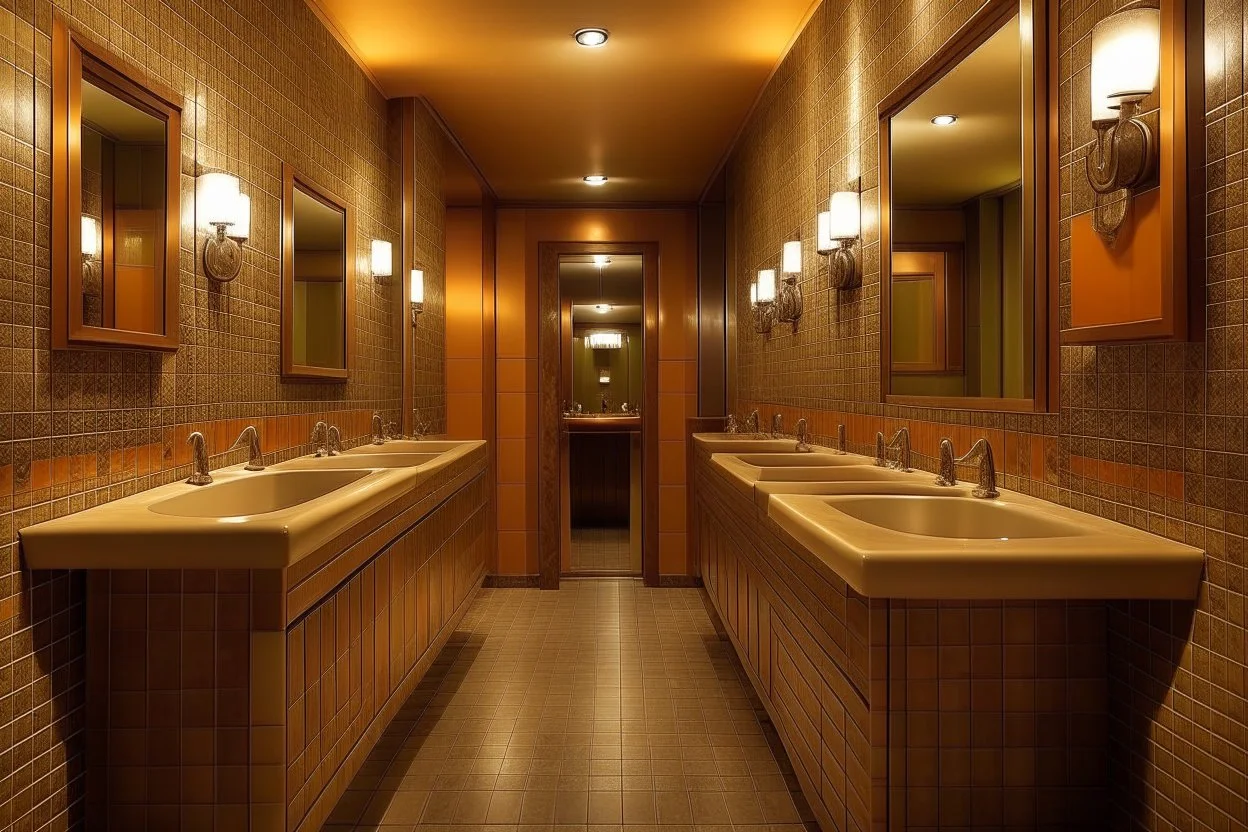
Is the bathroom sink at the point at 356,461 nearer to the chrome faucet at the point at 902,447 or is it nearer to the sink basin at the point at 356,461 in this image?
the sink basin at the point at 356,461

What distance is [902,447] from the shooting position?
2.36 m

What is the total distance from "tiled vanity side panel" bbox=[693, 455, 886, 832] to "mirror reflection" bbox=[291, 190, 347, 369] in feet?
5.41

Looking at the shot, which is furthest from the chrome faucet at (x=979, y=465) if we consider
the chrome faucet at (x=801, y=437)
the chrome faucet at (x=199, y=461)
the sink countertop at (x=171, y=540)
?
the chrome faucet at (x=199, y=461)

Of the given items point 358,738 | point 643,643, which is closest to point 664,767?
point 358,738

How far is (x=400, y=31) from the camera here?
3275 mm

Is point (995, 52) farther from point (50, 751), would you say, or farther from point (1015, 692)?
point (50, 751)

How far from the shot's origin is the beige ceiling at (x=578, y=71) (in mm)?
3131

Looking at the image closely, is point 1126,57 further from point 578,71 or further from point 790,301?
point 578,71

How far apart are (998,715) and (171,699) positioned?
1592 millimetres

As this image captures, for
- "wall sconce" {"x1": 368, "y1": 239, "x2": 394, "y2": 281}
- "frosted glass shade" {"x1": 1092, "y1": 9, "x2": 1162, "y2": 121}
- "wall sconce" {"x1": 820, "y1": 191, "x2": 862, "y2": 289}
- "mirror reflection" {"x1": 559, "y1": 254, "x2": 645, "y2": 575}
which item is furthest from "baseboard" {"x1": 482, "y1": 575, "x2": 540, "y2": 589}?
"frosted glass shade" {"x1": 1092, "y1": 9, "x2": 1162, "y2": 121}

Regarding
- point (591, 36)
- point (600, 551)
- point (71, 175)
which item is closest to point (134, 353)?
point (71, 175)

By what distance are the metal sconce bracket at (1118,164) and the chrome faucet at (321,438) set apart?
2.48 meters

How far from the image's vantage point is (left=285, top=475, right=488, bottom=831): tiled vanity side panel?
1675 millimetres

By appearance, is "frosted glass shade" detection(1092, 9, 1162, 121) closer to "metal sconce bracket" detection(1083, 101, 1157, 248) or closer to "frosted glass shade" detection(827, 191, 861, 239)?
"metal sconce bracket" detection(1083, 101, 1157, 248)
